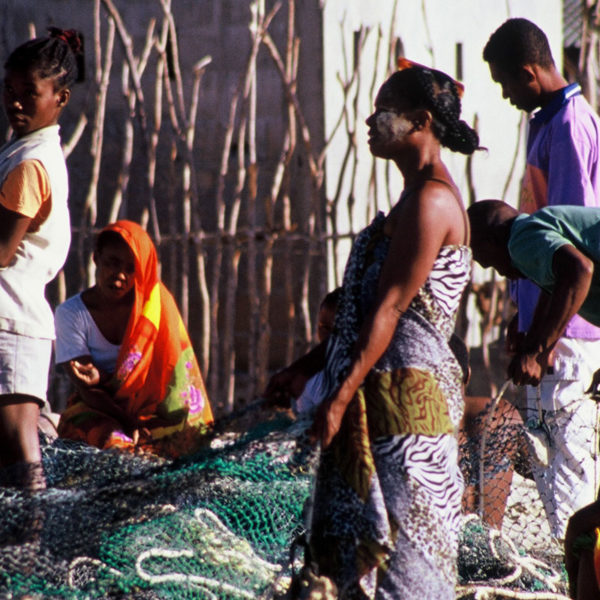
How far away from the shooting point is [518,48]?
4.16m

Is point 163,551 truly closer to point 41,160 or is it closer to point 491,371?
point 41,160

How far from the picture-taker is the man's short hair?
13.7 ft

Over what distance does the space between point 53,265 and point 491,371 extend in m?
4.03

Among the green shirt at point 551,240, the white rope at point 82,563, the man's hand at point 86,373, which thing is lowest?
the white rope at point 82,563

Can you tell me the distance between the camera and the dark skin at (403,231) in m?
2.59

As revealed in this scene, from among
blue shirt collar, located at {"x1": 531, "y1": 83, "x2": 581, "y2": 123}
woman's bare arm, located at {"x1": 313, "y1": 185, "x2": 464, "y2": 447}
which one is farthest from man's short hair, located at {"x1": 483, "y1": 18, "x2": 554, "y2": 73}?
woman's bare arm, located at {"x1": 313, "y1": 185, "x2": 464, "y2": 447}

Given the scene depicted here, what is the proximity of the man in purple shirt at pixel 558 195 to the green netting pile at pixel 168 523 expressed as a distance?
37 centimetres

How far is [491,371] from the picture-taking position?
705cm

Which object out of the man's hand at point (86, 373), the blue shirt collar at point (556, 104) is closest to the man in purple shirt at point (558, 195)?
the blue shirt collar at point (556, 104)

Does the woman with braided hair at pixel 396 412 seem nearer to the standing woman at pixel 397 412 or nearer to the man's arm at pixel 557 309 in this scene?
the standing woman at pixel 397 412

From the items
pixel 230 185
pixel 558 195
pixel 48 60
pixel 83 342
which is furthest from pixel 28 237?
pixel 230 185

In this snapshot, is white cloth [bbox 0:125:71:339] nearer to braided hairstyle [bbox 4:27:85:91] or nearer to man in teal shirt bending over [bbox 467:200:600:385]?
braided hairstyle [bbox 4:27:85:91]

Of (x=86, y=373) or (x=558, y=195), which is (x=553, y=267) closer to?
(x=558, y=195)

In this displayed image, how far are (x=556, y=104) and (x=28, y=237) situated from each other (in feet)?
6.69
